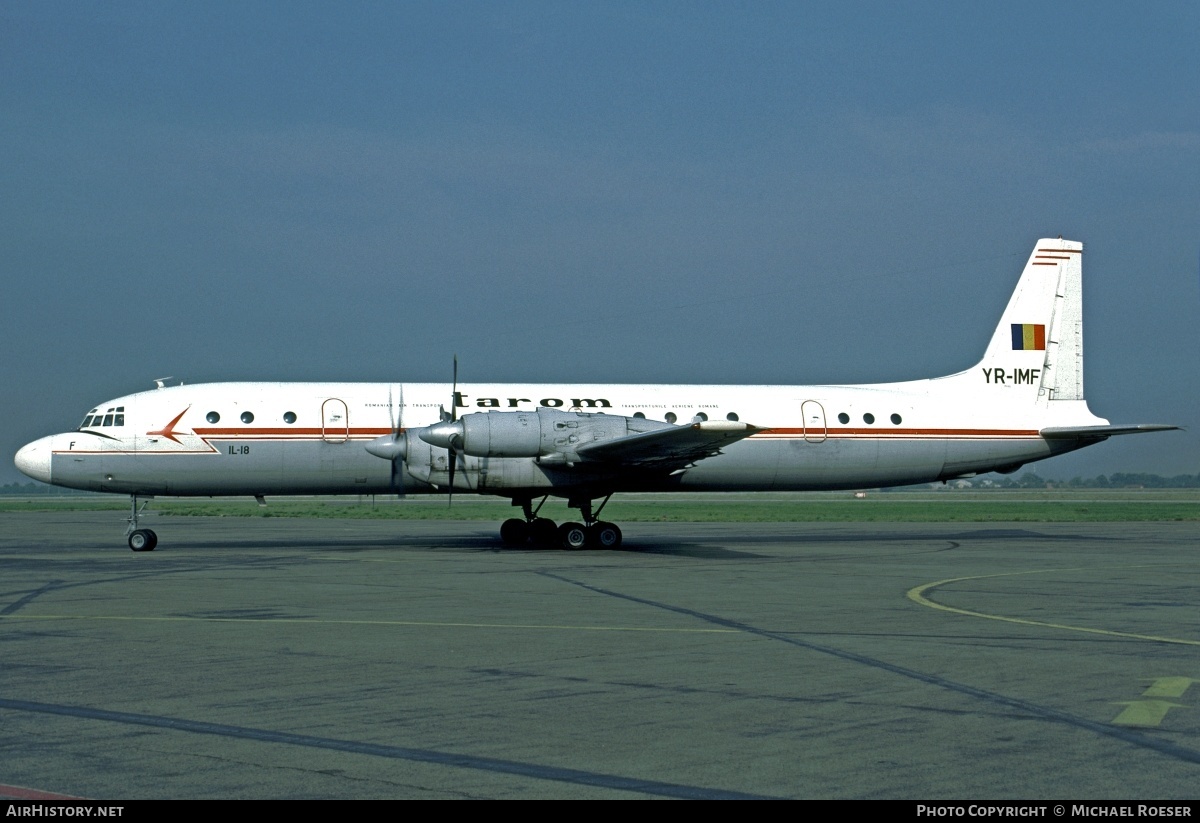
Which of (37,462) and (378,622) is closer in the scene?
(378,622)

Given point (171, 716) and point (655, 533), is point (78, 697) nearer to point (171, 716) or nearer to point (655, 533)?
point (171, 716)

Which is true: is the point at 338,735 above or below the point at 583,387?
below

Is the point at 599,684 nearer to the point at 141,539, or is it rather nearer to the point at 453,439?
the point at 453,439

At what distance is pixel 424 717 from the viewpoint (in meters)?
8.43

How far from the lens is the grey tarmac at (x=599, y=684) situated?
6.81 metres

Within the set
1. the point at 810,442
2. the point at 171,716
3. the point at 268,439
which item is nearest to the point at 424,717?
the point at 171,716

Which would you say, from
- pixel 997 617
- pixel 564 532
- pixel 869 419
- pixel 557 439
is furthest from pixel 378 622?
pixel 869 419

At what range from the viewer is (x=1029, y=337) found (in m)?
33.8

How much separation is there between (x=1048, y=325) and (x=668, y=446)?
14.0 metres

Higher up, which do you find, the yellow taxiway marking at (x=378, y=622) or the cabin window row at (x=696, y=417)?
the cabin window row at (x=696, y=417)

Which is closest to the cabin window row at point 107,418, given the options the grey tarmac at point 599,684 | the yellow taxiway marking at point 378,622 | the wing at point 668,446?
the grey tarmac at point 599,684

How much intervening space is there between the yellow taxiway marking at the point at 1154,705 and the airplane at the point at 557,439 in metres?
14.9

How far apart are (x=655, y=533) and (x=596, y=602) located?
20.0 meters

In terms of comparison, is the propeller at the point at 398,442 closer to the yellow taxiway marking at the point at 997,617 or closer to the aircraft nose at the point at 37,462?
the aircraft nose at the point at 37,462
